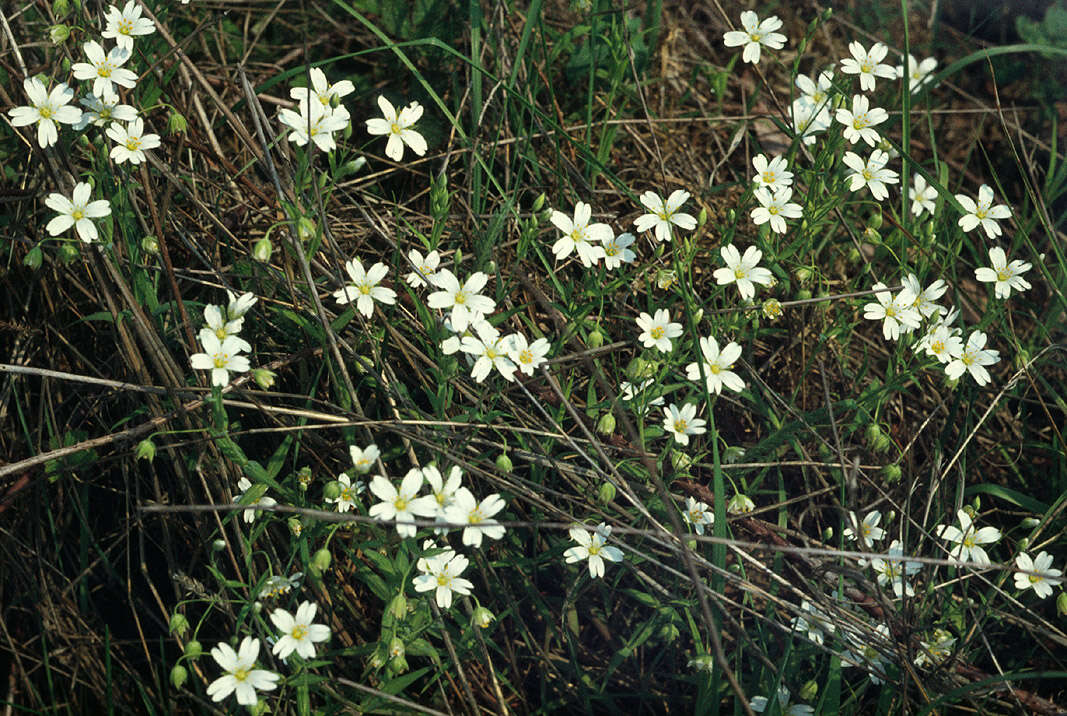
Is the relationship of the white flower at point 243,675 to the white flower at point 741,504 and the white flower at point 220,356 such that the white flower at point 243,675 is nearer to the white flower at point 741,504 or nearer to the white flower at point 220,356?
the white flower at point 220,356

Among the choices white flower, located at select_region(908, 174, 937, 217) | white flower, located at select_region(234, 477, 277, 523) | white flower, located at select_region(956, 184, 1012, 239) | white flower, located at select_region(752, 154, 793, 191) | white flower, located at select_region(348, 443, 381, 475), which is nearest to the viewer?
white flower, located at select_region(348, 443, 381, 475)

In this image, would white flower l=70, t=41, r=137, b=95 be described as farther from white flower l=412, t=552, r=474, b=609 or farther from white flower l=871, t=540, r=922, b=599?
white flower l=871, t=540, r=922, b=599

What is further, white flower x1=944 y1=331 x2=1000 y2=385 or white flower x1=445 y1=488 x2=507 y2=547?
white flower x1=944 y1=331 x2=1000 y2=385

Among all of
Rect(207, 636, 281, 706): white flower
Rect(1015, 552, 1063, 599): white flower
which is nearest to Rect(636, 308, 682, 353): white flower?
Rect(1015, 552, 1063, 599): white flower

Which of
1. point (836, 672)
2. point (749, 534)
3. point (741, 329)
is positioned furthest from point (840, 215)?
point (836, 672)

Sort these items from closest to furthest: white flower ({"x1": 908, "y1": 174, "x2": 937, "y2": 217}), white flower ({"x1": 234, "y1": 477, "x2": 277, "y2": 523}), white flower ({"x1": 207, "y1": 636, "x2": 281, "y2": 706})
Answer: white flower ({"x1": 207, "y1": 636, "x2": 281, "y2": 706}) → white flower ({"x1": 234, "y1": 477, "x2": 277, "y2": 523}) → white flower ({"x1": 908, "y1": 174, "x2": 937, "y2": 217})

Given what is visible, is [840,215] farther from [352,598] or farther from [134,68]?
[134,68]

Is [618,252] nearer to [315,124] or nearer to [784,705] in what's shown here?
[315,124]
